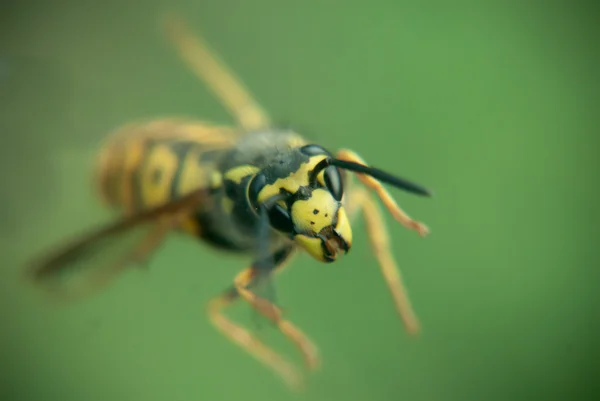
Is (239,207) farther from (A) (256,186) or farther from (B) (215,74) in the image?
(B) (215,74)

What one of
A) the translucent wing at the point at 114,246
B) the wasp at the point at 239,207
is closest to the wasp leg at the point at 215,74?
the wasp at the point at 239,207

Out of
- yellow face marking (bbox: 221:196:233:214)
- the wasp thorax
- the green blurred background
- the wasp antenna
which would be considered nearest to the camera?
the wasp antenna

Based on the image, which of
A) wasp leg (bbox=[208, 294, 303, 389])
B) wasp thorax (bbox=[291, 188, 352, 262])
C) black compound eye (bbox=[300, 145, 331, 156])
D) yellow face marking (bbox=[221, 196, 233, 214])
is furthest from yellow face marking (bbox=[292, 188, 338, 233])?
wasp leg (bbox=[208, 294, 303, 389])

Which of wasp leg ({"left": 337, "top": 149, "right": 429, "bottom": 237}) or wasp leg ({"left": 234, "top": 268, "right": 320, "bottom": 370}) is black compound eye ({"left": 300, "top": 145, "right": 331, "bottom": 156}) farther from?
wasp leg ({"left": 234, "top": 268, "right": 320, "bottom": 370})

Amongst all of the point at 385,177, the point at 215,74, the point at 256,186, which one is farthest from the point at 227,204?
the point at 215,74

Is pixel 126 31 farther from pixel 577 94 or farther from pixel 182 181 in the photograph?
pixel 577 94
